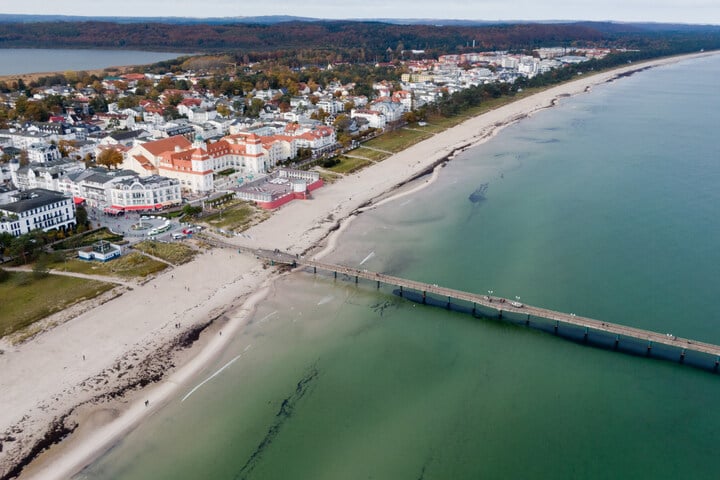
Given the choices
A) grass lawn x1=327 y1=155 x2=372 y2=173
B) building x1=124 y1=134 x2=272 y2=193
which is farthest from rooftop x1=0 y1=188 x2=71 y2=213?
grass lawn x1=327 y1=155 x2=372 y2=173

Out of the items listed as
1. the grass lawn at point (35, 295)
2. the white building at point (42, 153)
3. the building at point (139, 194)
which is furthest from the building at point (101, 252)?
the white building at point (42, 153)

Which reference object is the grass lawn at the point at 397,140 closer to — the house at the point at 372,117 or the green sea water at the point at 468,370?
the house at the point at 372,117

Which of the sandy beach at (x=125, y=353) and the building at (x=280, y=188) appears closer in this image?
the sandy beach at (x=125, y=353)

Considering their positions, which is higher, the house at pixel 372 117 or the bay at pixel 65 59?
the bay at pixel 65 59

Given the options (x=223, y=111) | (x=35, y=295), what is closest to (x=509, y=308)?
(x=35, y=295)

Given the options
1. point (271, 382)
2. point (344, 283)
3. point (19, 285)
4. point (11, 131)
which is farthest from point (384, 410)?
point (11, 131)

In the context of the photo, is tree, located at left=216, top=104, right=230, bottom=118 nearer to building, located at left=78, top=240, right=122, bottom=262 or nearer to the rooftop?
the rooftop

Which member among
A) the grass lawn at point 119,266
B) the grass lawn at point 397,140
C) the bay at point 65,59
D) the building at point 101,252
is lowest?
the grass lawn at point 119,266
